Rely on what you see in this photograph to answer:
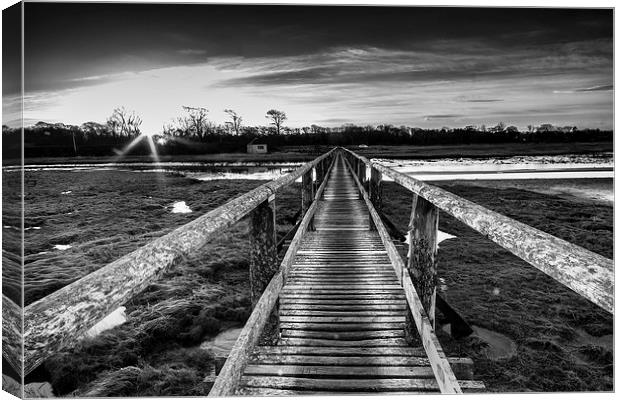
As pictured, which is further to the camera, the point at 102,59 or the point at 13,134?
the point at 102,59

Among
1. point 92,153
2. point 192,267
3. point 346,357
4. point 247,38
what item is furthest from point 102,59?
point 92,153

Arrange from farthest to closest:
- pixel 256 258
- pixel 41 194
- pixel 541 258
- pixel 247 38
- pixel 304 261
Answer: pixel 41 194 < pixel 247 38 < pixel 304 261 < pixel 256 258 < pixel 541 258

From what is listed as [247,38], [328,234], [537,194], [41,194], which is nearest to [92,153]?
[41,194]

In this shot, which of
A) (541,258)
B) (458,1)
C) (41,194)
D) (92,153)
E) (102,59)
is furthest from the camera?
(92,153)

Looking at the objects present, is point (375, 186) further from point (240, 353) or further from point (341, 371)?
point (240, 353)

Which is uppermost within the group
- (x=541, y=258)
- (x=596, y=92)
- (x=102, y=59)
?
(x=102, y=59)

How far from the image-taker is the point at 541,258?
84cm

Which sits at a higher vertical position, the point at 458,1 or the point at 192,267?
the point at 458,1

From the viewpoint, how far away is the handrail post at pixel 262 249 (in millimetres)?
1844

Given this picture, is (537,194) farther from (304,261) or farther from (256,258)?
(256,258)

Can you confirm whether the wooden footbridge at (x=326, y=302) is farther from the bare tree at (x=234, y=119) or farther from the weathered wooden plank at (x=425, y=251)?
the bare tree at (x=234, y=119)

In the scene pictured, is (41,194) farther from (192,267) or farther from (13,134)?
(13,134)

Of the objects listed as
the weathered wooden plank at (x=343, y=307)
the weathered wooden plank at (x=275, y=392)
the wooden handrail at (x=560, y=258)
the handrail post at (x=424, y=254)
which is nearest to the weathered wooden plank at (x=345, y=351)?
the handrail post at (x=424, y=254)

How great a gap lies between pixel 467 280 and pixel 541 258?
19.5ft
